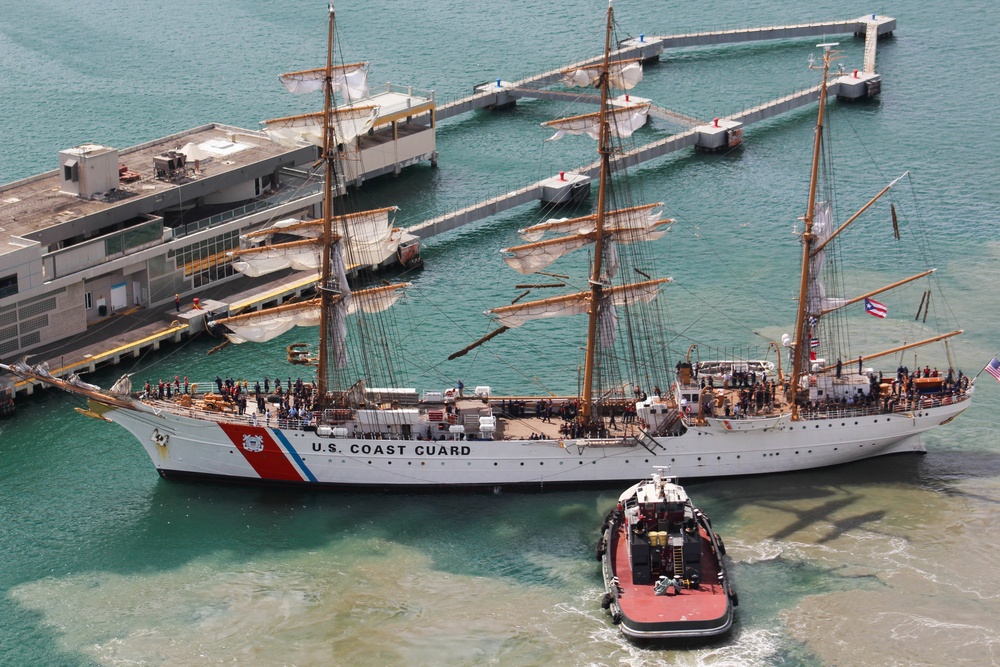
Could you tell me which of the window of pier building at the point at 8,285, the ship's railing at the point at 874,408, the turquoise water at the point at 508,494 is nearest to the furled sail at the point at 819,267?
the ship's railing at the point at 874,408

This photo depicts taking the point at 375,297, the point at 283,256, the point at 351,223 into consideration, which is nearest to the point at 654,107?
the point at 351,223

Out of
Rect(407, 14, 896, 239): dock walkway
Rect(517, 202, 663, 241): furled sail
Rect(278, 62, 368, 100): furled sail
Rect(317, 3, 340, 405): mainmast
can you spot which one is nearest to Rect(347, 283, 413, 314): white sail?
Rect(317, 3, 340, 405): mainmast

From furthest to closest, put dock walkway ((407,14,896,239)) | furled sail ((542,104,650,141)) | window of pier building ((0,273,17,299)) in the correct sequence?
dock walkway ((407,14,896,239)), window of pier building ((0,273,17,299)), furled sail ((542,104,650,141))

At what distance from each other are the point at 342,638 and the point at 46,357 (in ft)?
108

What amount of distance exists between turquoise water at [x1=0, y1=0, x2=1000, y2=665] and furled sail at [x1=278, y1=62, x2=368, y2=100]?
712 inches

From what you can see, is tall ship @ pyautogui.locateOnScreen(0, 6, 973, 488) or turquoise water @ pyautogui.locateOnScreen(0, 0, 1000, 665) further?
tall ship @ pyautogui.locateOnScreen(0, 6, 973, 488)

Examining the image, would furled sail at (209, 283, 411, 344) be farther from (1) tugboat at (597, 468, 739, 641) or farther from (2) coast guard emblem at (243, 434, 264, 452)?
(1) tugboat at (597, 468, 739, 641)

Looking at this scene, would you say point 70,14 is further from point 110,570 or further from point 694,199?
point 110,570

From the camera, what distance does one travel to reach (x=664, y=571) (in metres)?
71.2

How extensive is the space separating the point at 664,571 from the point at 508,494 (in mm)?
12265

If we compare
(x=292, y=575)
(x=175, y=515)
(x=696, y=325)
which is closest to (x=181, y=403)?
(x=175, y=515)

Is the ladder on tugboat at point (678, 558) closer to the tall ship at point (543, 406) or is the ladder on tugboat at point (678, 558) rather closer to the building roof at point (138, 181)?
the tall ship at point (543, 406)

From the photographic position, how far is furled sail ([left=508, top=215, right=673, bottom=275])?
3221 inches

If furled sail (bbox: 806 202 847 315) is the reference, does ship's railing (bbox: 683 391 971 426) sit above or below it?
below
